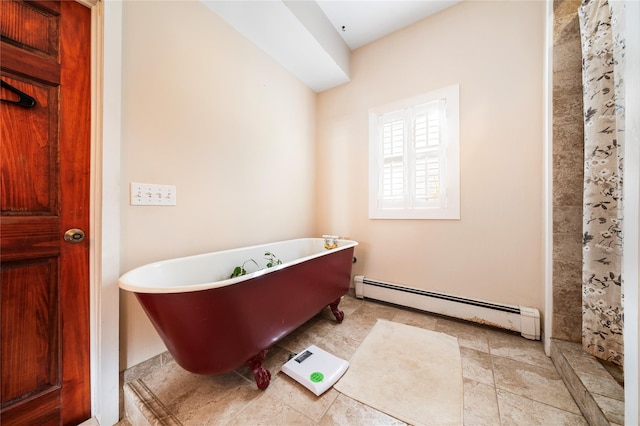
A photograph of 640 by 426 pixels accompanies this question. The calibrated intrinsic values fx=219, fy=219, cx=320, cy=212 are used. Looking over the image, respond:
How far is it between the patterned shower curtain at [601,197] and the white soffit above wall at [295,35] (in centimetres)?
161

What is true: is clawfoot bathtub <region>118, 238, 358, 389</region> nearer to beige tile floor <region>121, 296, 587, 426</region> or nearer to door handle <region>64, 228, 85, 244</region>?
beige tile floor <region>121, 296, 587, 426</region>

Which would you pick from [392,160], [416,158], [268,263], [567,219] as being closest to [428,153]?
[416,158]

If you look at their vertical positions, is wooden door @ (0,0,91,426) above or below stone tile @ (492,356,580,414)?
above

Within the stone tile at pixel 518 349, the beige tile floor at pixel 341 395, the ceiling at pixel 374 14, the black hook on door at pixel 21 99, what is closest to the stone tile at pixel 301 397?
the beige tile floor at pixel 341 395

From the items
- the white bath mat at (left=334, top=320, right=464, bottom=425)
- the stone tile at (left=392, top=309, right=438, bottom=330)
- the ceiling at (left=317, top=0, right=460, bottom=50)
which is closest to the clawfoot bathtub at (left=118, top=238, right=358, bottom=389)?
the white bath mat at (left=334, top=320, right=464, bottom=425)

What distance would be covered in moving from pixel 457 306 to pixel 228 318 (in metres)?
1.71

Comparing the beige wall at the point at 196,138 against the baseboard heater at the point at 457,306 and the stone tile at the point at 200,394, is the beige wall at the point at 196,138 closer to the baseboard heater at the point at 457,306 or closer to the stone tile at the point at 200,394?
the stone tile at the point at 200,394

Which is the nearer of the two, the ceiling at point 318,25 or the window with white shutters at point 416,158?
the ceiling at point 318,25

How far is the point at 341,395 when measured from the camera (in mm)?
1042

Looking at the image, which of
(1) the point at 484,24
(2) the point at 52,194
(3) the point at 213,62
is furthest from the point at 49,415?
(1) the point at 484,24

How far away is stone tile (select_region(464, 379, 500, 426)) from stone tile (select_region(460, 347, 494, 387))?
0.04m

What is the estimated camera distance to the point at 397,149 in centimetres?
210

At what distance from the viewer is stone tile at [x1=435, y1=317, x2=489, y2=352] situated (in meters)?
1.43

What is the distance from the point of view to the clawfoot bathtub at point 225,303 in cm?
84
